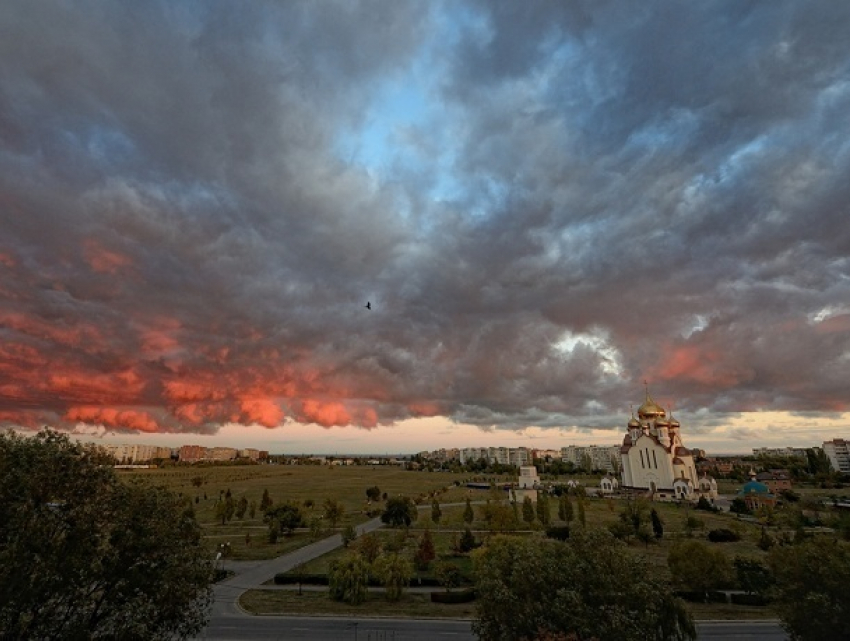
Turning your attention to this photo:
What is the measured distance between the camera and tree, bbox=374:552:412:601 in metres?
42.7

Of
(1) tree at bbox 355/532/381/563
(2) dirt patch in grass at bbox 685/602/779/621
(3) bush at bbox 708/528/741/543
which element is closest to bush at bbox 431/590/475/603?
(1) tree at bbox 355/532/381/563

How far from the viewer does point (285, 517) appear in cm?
7156

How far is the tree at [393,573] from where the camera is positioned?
42.7 meters

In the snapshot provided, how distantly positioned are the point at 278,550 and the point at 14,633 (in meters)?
48.8

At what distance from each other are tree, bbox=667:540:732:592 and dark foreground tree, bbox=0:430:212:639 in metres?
40.6

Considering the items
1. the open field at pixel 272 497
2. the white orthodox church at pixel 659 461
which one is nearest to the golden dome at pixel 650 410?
the white orthodox church at pixel 659 461

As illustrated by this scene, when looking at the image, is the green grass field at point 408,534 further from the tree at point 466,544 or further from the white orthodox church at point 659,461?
the white orthodox church at point 659,461

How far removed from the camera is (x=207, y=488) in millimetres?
141375

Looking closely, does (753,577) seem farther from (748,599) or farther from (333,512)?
(333,512)

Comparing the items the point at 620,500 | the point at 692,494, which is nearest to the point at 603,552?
the point at 620,500

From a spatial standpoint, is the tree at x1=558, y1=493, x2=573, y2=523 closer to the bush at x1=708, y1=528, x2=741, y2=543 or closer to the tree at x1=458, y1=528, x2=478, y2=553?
the bush at x1=708, y1=528, x2=741, y2=543

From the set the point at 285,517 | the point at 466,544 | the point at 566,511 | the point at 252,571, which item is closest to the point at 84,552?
the point at 252,571

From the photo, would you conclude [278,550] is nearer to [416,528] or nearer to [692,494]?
[416,528]

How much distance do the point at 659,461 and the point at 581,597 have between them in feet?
392
